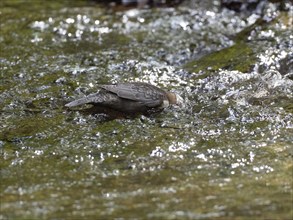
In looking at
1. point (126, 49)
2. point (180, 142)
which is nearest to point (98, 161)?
point (180, 142)

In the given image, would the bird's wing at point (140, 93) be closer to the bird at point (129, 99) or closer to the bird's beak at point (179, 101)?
the bird at point (129, 99)

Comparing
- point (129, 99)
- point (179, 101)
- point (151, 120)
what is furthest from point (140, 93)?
point (179, 101)

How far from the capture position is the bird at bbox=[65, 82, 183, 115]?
6.91 metres

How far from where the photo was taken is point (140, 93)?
6.95 meters

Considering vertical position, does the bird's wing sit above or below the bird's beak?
above

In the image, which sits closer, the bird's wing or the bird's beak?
the bird's wing

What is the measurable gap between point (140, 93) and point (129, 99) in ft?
0.46

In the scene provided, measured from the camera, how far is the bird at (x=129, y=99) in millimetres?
6906

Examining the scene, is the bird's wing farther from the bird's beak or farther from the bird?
the bird's beak

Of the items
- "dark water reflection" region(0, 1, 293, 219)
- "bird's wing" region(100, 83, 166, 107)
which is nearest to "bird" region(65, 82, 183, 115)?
"bird's wing" region(100, 83, 166, 107)

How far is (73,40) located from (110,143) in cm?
424

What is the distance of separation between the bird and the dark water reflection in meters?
0.15

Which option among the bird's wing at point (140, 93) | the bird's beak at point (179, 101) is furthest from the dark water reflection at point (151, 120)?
the bird's wing at point (140, 93)

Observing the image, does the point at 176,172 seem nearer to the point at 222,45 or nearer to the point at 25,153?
the point at 25,153
